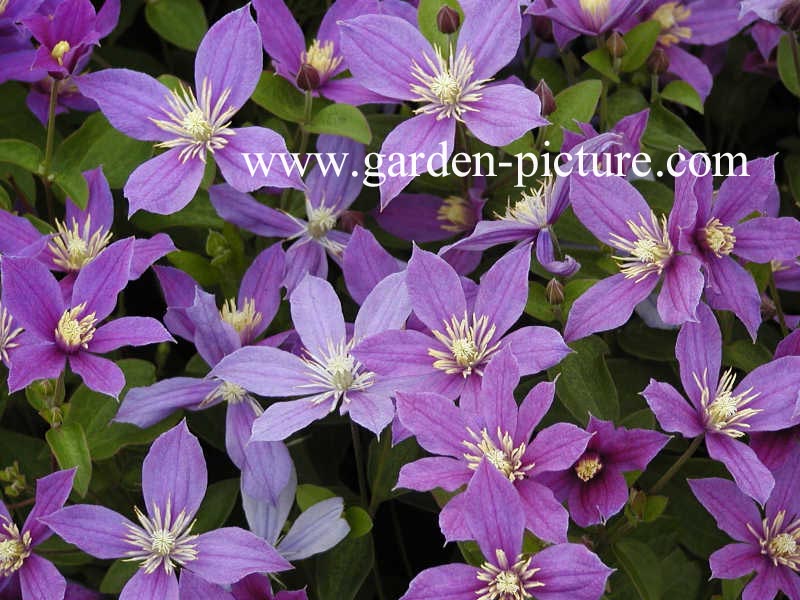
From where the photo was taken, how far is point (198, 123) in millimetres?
911

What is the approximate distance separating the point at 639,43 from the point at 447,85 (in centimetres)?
22

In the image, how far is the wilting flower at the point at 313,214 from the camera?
0.94 meters

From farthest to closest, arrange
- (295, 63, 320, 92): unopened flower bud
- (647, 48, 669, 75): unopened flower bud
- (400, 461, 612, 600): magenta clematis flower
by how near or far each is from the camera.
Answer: (647, 48, 669, 75): unopened flower bud
(295, 63, 320, 92): unopened flower bud
(400, 461, 612, 600): magenta clematis flower

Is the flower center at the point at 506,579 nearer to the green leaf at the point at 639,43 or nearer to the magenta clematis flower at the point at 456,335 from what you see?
the magenta clematis flower at the point at 456,335

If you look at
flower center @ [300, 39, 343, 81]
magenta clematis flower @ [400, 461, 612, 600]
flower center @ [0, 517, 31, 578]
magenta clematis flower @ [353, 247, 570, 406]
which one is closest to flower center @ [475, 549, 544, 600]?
magenta clematis flower @ [400, 461, 612, 600]

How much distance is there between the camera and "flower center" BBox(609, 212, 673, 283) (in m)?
0.82

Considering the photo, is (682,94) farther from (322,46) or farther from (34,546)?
(34,546)

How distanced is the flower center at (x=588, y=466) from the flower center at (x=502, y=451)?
54 millimetres

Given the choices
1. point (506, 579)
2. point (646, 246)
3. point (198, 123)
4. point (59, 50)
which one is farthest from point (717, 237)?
point (59, 50)

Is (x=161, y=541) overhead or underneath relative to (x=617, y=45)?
underneath

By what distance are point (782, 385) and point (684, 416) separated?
0.08m

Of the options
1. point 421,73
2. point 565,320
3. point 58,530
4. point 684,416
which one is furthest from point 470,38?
point 58,530

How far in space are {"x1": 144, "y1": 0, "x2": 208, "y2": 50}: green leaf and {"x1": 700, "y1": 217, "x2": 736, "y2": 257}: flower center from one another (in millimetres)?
523

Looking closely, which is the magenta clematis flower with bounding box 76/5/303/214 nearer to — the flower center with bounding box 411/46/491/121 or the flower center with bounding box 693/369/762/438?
the flower center with bounding box 411/46/491/121
